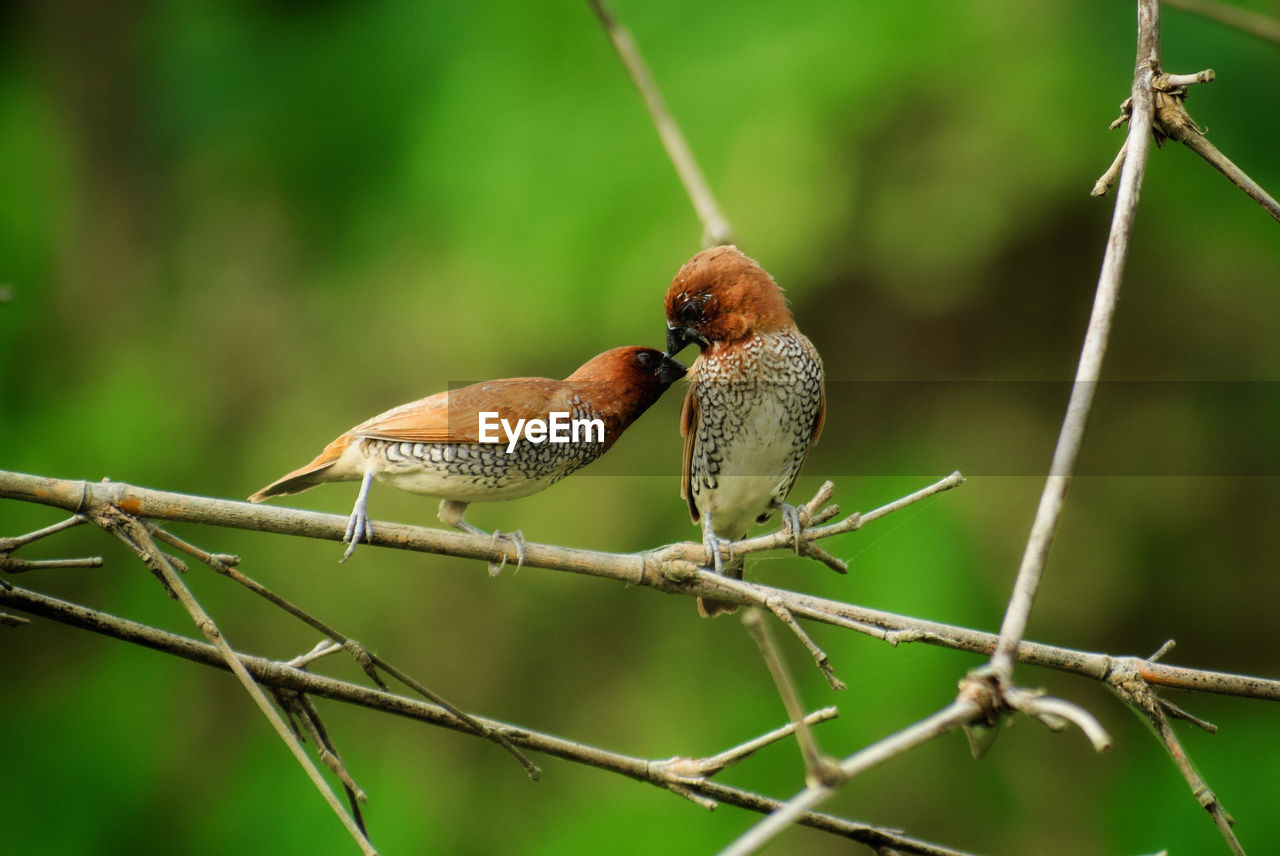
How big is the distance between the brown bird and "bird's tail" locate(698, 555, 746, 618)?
1.37 ft

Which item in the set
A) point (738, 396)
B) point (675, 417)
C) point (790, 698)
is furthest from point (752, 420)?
point (790, 698)

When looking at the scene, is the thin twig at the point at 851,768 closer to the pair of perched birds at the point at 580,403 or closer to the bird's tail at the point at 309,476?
the pair of perched birds at the point at 580,403

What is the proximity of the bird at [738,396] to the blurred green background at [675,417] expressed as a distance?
29.5 inches

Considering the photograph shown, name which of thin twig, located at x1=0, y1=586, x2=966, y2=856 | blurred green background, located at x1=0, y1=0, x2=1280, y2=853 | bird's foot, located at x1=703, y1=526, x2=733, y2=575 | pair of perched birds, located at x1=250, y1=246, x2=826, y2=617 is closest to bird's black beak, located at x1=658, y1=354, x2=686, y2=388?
pair of perched birds, located at x1=250, y1=246, x2=826, y2=617

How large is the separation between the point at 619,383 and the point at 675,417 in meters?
1.63

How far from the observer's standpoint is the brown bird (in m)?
1.83

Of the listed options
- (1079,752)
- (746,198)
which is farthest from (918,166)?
(1079,752)

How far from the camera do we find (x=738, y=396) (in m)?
2.21

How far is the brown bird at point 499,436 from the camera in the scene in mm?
1835

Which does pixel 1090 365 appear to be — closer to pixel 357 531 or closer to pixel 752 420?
pixel 357 531

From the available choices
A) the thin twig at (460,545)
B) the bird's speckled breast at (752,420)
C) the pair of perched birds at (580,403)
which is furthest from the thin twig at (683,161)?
the bird's speckled breast at (752,420)

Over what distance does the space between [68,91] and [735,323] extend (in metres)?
3.51

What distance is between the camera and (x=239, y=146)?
4.10 metres

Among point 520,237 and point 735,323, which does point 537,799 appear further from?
point 735,323
